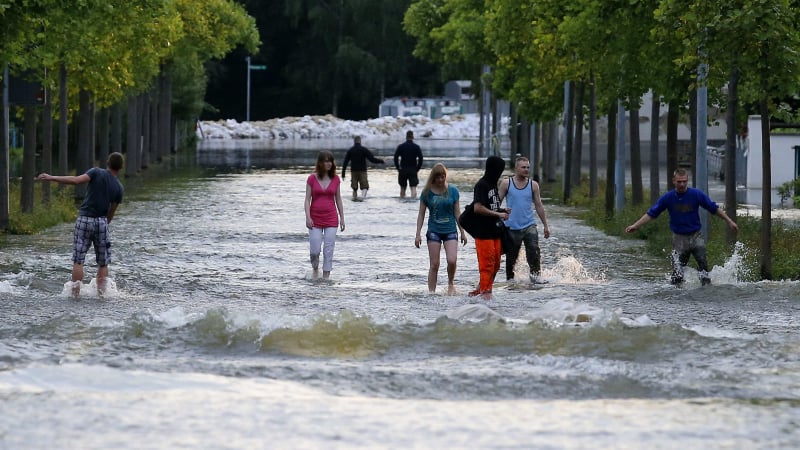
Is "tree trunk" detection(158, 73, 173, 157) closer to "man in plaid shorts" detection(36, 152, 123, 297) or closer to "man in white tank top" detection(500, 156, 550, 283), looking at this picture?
"man in white tank top" detection(500, 156, 550, 283)

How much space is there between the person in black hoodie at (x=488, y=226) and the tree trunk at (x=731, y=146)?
407cm

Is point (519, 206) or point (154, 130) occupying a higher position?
point (154, 130)

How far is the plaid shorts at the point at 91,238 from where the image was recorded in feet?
61.1

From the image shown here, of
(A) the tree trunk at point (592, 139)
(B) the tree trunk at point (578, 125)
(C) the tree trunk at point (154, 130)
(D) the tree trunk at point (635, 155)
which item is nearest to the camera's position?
(D) the tree trunk at point (635, 155)

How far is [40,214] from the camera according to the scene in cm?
3008

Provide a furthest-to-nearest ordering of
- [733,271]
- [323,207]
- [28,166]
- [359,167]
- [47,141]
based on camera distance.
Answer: [359,167]
[47,141]
[28,166]
[323,207]
[733,271]

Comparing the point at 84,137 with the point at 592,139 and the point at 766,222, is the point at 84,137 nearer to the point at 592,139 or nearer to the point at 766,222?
the point at 592,139

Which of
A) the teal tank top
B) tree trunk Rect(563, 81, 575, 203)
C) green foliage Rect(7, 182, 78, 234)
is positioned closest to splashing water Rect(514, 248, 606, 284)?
the teal tank top

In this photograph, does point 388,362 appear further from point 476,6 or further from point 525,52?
point 476,6

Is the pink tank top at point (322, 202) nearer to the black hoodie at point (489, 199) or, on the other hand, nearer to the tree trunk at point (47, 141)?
the black hoodie at point (489, 199)

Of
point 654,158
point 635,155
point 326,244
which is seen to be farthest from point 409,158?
point 326,244

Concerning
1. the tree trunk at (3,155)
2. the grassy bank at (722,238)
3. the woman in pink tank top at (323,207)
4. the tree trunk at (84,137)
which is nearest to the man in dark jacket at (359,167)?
the tree trunk at (84,137)

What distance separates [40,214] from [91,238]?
11.7 metres

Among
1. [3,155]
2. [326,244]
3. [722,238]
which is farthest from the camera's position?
[3,155]
